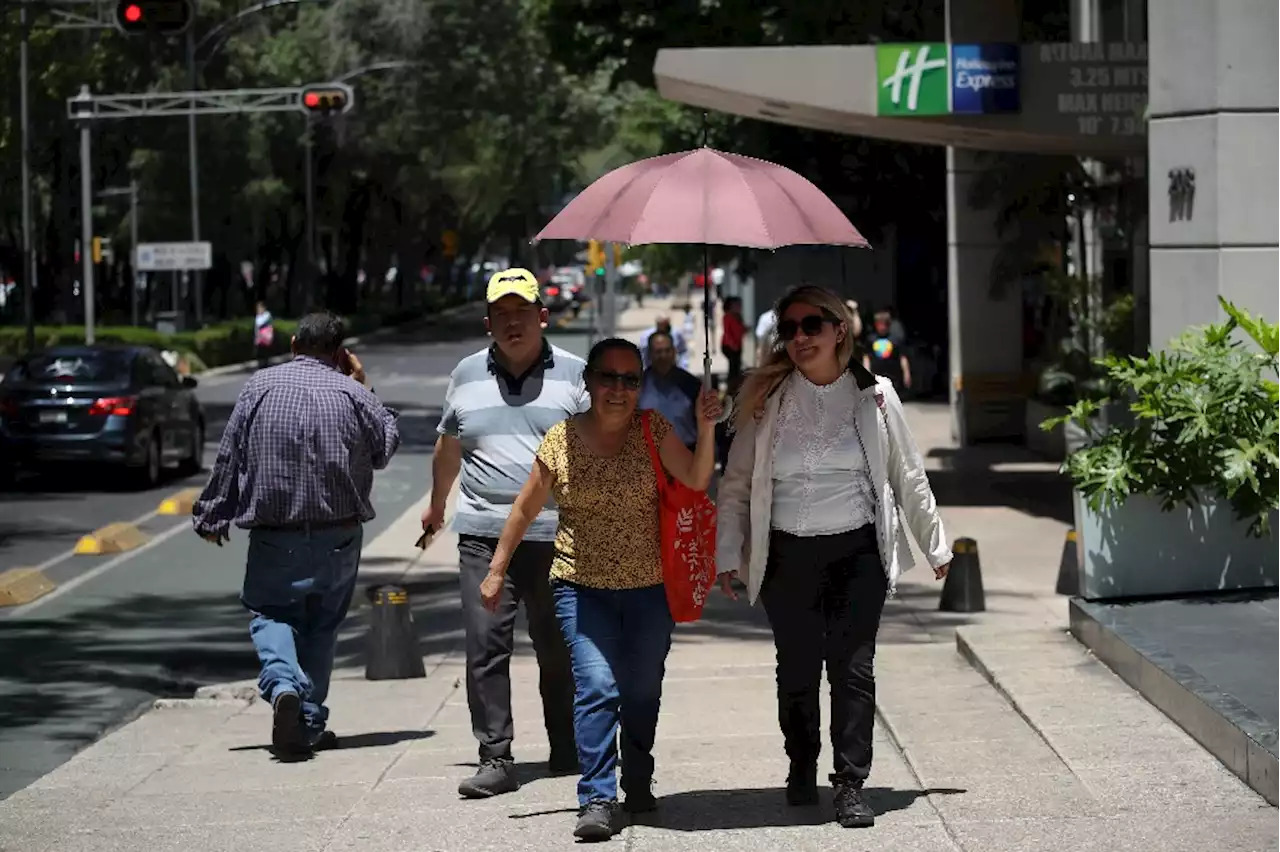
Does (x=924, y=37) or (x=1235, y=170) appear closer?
(x=1235, y=170)

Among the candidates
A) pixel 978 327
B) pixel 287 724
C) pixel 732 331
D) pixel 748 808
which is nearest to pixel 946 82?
pixel 978 327

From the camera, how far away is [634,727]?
7121 millimetres

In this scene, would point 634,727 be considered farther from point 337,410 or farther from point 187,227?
point 187,227

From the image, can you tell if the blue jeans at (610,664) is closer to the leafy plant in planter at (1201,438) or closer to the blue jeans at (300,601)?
the blue jeans at (300,601)

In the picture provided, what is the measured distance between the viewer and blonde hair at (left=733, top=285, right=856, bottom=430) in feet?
22.8

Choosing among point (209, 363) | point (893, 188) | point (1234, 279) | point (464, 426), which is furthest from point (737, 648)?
point (209, 363)

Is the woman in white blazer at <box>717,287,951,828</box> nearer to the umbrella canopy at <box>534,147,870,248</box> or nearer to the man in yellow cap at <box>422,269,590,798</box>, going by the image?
the umbrella canopy at <box>534,147,870,248</box>

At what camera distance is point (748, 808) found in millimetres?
7402

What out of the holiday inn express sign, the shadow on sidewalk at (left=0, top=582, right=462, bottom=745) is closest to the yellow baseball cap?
the shadow on sidewalk at (left=0, top=582, right=462, bottom=745)

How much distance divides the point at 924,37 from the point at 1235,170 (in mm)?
15021

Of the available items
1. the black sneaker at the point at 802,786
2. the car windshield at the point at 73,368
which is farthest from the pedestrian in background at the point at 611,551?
the car windshield at the point at 73,368

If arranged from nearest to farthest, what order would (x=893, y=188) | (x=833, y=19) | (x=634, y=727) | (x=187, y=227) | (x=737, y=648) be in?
(x=634, y=727) < (x=737, y=648) < (x=833, y=19) < (x=893, y=188) < (x=187, y=227)

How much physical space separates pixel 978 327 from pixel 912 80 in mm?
8779

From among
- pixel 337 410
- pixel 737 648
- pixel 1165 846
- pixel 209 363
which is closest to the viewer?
pixel 1165 846
